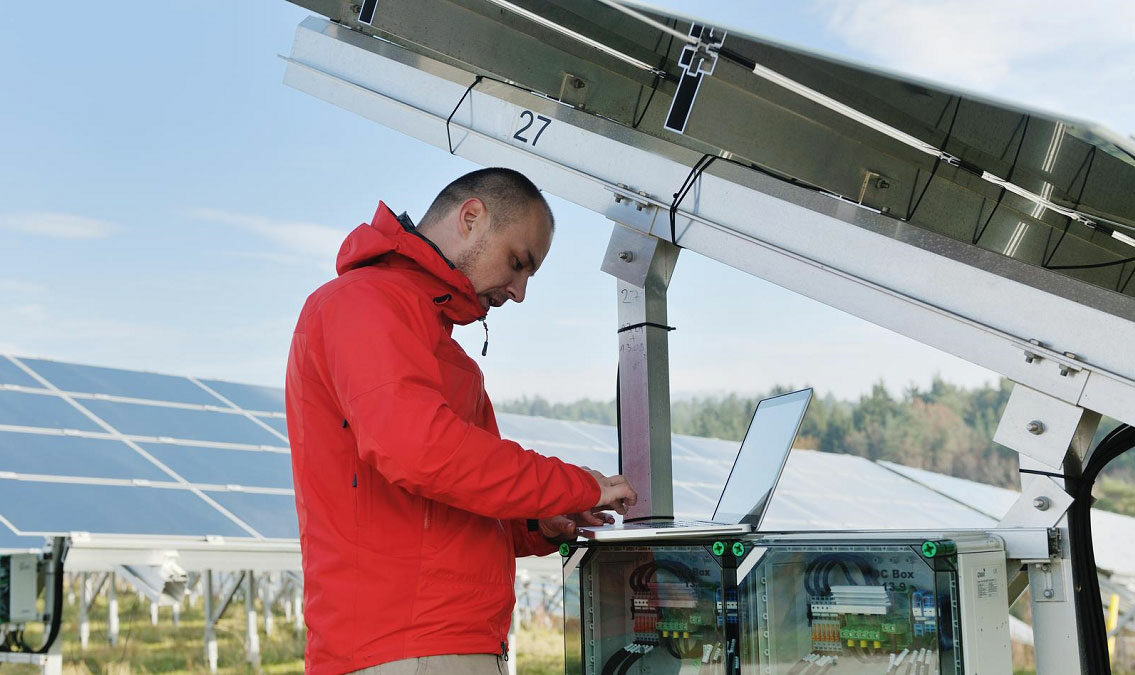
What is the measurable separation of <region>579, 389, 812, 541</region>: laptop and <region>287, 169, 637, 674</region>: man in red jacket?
0.96ft

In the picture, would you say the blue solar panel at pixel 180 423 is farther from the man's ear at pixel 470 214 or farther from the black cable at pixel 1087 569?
the black cable at pixel 1087 569

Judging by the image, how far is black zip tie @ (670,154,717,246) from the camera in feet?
7.47

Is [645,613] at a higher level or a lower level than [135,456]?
lower

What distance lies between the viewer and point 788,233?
2119 mm

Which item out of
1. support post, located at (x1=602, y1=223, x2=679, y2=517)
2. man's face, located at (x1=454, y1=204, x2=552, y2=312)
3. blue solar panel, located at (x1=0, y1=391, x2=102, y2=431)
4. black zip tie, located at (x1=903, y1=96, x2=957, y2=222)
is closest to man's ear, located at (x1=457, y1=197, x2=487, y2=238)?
man's face, located at (x1=454, y1=204, x2=552, y2=312)

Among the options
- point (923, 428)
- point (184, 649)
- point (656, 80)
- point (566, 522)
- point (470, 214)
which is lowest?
point (184, 649)

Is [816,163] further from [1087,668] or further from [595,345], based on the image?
[595,345]

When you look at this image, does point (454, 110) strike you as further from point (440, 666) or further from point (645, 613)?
point (440, 666)

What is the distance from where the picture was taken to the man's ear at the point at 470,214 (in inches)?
76.4

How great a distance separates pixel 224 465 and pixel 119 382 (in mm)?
1404

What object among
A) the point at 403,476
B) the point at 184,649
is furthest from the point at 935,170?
the point at 184,649

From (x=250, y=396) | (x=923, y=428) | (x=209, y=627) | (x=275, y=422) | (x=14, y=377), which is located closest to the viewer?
(x=14, y=377)

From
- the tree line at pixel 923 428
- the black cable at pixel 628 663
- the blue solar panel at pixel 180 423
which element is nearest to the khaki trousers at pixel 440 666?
the black cable at pixel 628 663

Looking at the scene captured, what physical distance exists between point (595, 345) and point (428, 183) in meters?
10.5
